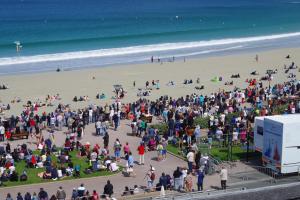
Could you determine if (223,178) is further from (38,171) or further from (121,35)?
(121,35)

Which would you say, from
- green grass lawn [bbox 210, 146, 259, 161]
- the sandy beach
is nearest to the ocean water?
the sandy beach

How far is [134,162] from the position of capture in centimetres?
2461

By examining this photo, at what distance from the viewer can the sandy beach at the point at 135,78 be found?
42.8 m

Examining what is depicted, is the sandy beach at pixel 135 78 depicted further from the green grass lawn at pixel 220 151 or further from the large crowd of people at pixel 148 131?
the green grass lawn at pixel 220 151

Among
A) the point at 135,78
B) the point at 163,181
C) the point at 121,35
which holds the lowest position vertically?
the point at 163,181

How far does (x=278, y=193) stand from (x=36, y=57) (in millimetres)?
51930

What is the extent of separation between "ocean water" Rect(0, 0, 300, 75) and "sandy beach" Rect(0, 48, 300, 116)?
5661 millimetres

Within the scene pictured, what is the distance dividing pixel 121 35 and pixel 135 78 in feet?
141

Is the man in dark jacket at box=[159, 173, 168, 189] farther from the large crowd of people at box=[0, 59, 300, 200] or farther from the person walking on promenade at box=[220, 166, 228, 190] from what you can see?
the person walking on promenade at box=[220, 166, 228, 190]

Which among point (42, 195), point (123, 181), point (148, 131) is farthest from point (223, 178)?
point (148, 131)

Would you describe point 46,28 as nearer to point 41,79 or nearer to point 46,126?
point 41,79

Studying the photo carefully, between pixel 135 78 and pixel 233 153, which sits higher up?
pixel 135 78

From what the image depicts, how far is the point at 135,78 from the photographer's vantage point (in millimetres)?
49312

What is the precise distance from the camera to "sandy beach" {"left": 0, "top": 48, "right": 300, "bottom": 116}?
4284cm
